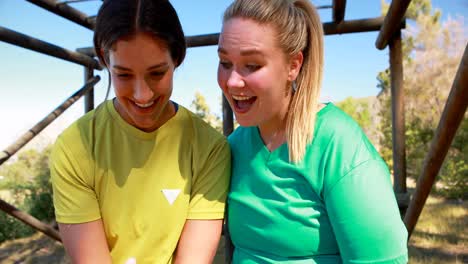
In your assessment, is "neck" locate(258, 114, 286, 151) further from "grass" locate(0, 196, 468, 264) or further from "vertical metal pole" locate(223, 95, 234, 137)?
"grass" locate(0, 196, 468, 264)

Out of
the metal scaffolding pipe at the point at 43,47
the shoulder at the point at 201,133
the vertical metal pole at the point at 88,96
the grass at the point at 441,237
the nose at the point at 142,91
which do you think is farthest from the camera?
the vertical metal pole at the point at 88,96

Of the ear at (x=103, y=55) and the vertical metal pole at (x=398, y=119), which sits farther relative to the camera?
the vertical metal pole at (x=398, y=119)

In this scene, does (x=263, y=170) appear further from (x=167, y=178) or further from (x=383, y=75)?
(x=383, y=75)

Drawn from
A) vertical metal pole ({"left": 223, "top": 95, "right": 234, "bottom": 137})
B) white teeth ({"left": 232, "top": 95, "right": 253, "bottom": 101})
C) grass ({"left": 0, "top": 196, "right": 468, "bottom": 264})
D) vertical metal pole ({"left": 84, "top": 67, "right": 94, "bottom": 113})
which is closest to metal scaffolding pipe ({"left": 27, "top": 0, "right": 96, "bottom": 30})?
vertical metal pole ({"left": 84, "top": 67, "right": 94, "bottom": 113})

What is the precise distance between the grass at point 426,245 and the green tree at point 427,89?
2316 mm

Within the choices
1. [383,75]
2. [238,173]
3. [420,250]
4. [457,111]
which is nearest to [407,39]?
[383,75]

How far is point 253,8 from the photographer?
48.6 inches

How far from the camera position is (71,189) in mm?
1292

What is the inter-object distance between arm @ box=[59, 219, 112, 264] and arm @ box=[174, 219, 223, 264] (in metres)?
0.24

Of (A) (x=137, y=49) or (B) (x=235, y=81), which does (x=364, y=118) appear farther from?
(A) (x=137, y=49)

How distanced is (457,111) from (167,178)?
4.49 ft

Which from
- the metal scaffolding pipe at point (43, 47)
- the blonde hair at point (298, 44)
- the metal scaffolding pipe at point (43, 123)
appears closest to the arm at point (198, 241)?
the blonde hair at point (298, 44)

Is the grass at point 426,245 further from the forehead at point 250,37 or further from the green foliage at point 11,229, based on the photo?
the forehead at point 250,37

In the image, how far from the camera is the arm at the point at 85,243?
126cm
